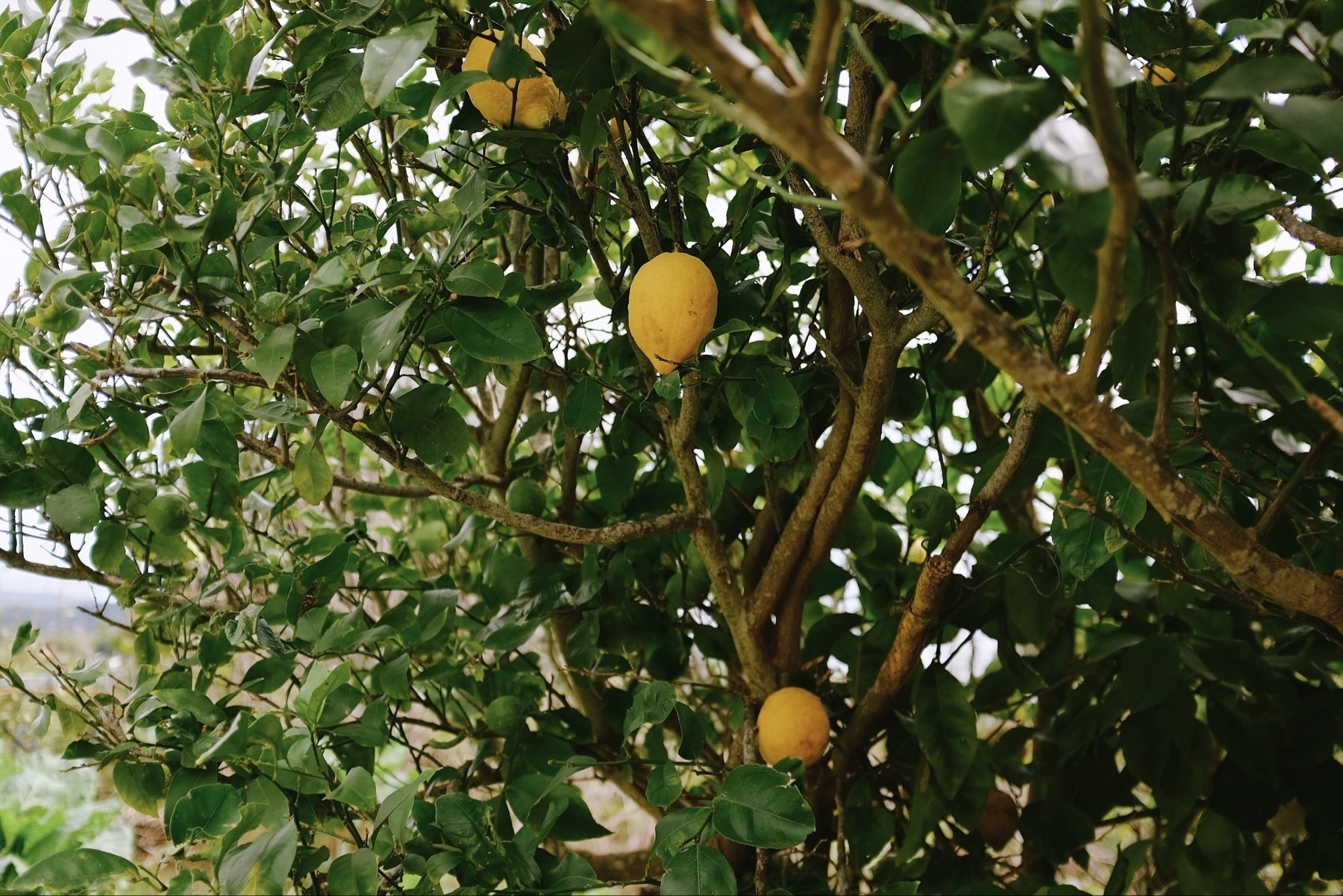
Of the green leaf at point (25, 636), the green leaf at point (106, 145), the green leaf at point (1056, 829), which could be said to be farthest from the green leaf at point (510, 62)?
the green leaf at point (1056, 829)

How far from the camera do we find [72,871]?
69 centimetres

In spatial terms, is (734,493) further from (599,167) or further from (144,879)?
(144,879)

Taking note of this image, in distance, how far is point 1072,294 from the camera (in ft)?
1.33

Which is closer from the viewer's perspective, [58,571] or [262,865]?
[262,865]

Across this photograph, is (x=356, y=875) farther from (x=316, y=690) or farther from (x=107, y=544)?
(x=107, y=544)

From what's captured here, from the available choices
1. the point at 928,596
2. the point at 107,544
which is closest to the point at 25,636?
the point at 107,544

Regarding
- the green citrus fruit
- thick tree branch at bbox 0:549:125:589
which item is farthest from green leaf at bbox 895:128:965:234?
thick tree branch at bbox 0:549:125:589

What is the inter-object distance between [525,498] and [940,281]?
27.2 inches

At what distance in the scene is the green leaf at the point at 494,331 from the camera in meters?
0.67

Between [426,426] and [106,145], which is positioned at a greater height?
[106,145]

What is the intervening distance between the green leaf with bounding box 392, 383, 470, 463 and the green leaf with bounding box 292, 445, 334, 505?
62 mm

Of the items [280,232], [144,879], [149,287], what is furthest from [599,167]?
[144,879]

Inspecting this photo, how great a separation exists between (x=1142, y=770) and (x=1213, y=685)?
0.49 ft

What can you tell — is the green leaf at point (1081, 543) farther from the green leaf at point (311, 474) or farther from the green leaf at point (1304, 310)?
the green leaf at point (311, 474)
